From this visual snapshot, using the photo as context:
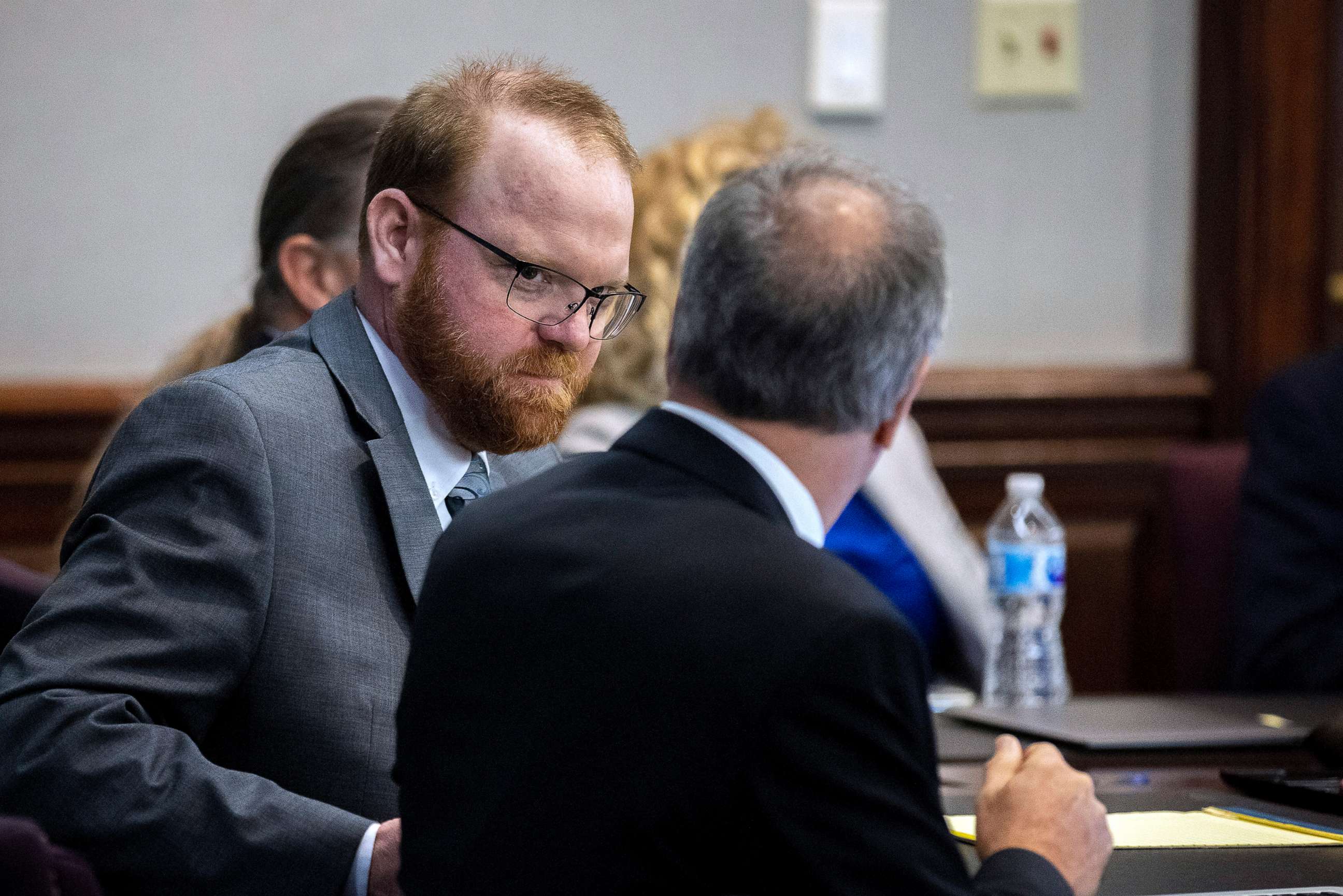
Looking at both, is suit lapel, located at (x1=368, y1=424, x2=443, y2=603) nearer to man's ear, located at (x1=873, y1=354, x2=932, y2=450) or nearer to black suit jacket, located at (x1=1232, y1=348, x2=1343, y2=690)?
man's ear, located at (x1=873, y1=354, x2=932, y2=450)

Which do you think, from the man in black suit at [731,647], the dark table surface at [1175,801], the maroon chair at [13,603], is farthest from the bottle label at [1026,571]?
the maroon chair at [13,603]

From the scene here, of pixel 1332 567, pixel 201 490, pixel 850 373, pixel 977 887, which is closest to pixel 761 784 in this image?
pixel 977 887

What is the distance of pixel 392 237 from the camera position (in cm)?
144

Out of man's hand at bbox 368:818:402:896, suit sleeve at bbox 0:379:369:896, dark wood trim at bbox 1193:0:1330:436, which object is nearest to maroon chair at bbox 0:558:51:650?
suit sleeve at bbox 0:379:369:896

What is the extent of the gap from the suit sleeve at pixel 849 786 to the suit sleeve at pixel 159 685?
18.7 inches

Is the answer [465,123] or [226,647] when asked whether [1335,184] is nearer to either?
[465,123]

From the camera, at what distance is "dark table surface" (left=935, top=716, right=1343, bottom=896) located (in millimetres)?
1132

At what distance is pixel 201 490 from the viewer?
1235mm

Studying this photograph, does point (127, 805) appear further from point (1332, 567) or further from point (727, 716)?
point (1332, 567)

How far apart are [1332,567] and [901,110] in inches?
50.2

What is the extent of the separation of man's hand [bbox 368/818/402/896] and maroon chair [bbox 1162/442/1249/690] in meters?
1.81

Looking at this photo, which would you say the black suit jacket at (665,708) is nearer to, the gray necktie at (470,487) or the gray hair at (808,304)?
the gray hair at (808,304)

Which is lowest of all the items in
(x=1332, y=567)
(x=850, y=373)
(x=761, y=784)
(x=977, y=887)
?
(x=1332, y=567)

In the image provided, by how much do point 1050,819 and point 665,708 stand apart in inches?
12.2
